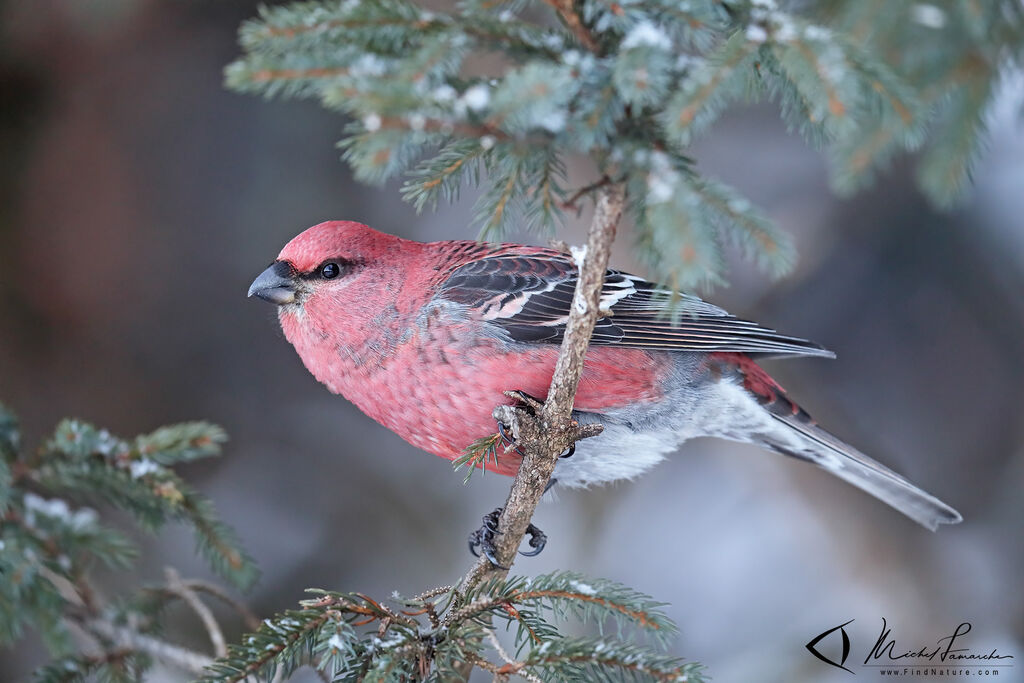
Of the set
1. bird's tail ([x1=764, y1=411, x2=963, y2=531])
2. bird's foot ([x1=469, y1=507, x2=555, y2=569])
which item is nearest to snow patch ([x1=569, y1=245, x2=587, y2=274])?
bird's foot ([x1=469, y1=507, x2=555, y2=569])

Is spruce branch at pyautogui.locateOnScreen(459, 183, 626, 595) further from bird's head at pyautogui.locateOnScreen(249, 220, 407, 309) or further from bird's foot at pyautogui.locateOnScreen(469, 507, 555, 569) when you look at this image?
bird's head at pyautogui.locateOnScreen(249, 220, 407, 309)

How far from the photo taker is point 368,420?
3959 millimetres

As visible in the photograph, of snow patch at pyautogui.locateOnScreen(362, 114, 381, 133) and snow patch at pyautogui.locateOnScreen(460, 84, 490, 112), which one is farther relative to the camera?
snow patch at pyautogui.locateOnScreen(460, 84, 490, 112)

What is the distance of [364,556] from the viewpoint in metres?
3.81

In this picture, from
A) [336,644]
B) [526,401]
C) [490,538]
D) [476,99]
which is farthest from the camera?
[490,538]

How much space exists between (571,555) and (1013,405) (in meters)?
2.12

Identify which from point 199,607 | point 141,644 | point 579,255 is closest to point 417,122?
point 579,255

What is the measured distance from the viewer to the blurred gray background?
3.36 meters

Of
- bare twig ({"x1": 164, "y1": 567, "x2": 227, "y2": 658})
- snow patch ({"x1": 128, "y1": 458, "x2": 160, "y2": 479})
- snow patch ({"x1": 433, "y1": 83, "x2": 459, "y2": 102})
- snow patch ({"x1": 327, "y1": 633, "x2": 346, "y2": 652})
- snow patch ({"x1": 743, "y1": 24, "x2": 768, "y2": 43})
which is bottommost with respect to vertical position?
snow patch ({"x1": 327, "y1": 633, "x2": 346, "y2": 652})

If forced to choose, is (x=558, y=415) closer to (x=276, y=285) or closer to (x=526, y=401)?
(x=526, y=401)

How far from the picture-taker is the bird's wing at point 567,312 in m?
2.17

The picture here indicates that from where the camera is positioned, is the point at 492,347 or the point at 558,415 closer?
the point at 558,415

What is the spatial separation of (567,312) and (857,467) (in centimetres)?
110

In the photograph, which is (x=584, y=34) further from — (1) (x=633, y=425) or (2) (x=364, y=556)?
(2) (x=364, y=556)
